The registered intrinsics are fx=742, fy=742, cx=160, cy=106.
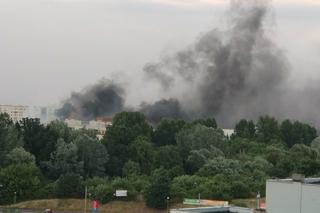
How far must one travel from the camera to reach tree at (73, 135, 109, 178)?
60062 mm

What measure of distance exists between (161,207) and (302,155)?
1922 centimetres

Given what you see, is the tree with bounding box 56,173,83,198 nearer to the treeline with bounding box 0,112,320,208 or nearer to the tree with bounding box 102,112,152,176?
the treeline with bounding box 0,112,320,208

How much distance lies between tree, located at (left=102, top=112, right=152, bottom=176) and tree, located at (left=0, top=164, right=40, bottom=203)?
33.9ft

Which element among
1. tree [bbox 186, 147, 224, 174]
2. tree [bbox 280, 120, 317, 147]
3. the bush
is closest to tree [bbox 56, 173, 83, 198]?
the bush

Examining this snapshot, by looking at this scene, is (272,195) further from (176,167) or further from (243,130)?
(243,130)

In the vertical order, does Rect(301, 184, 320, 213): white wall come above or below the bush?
above

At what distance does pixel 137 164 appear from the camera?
60906 mm

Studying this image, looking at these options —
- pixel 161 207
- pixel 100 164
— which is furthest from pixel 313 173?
pixel 100 164

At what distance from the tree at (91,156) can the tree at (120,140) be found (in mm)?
1235

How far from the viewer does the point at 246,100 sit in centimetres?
13075

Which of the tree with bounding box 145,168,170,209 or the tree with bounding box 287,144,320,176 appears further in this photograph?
the tree with bounding box 287,144,320,176

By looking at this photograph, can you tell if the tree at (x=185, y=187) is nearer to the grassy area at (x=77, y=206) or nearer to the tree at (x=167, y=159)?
the grassy area at (x=77, y=206)

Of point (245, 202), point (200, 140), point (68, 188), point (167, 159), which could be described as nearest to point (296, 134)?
point (200, 140)

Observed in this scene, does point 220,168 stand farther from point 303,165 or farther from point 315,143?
point 315,143
